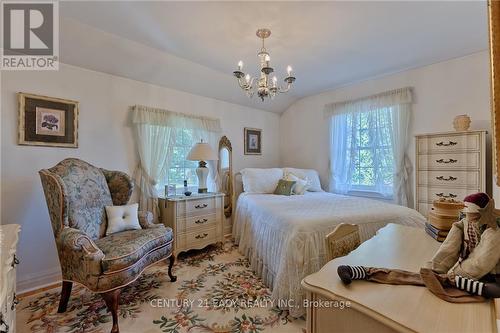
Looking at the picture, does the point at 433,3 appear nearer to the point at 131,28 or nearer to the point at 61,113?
the point at 131,28

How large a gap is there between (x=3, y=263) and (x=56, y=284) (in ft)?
6.15

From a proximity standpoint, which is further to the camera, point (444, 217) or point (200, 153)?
point (200, 153)

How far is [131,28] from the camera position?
2.17 meters

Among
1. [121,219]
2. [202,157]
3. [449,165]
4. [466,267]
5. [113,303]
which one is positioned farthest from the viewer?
[202,157]

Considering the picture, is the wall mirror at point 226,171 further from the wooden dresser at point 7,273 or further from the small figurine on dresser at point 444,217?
the small figurine on dresser at point 444,217

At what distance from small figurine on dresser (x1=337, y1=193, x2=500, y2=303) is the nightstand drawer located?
2370 millimetres

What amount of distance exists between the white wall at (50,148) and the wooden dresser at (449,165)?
3.22m

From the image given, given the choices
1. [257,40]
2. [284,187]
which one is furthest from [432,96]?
[257,40]

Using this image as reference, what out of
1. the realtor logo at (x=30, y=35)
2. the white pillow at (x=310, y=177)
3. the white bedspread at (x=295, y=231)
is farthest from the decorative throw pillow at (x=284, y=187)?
the realtor logo at (x=30, y=35)

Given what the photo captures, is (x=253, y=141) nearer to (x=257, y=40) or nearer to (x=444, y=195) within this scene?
(x=257, y=40)

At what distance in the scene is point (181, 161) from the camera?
345 centimetres

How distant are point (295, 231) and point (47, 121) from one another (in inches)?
105

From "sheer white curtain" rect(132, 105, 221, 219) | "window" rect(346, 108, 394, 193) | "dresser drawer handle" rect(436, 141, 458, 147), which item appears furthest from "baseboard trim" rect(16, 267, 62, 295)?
"dresser drawer handle" rect(436, 141, 458, 147)

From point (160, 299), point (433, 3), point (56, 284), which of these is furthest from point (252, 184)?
point (433, 3)
